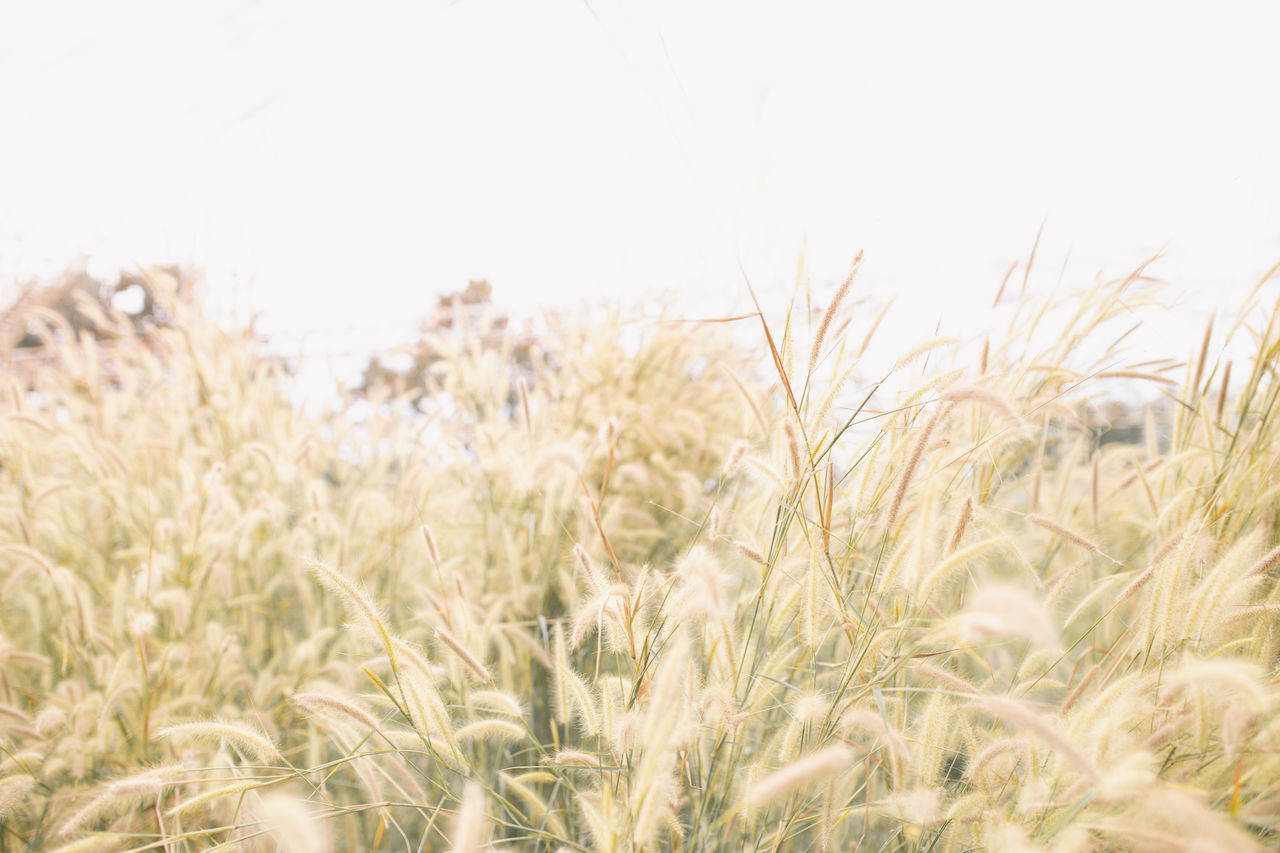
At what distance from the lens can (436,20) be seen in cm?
108

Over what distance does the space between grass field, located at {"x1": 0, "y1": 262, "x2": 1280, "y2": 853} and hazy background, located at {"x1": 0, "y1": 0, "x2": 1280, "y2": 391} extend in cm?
15

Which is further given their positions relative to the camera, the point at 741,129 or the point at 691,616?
the point at 741,129

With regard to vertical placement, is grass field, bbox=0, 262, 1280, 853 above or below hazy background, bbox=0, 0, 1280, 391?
below

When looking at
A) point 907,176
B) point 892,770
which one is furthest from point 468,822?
point 907,176

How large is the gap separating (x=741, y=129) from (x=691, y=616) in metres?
0.67

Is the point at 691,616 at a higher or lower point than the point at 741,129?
lower

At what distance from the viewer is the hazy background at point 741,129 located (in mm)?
1017

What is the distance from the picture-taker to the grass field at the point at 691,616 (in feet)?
2.21

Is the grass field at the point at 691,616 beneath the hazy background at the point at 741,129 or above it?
beneath

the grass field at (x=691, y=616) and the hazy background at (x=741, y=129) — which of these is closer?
the grass field at (x=691, y=616)

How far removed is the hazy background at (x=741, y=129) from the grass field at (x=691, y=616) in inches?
5.9

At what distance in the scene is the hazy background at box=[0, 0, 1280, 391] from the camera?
1017 millimetres

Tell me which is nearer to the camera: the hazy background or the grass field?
the grass field

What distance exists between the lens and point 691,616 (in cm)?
70
